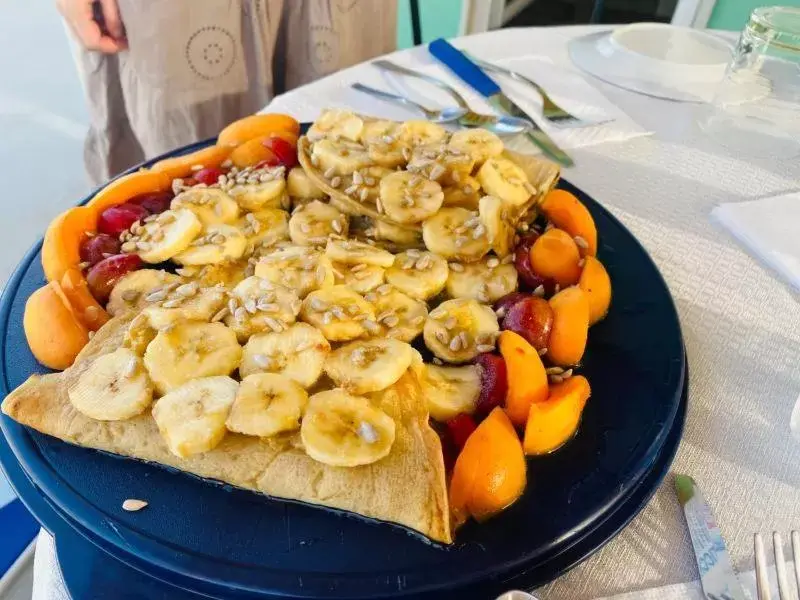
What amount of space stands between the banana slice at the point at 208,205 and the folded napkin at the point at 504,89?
1.59 feet

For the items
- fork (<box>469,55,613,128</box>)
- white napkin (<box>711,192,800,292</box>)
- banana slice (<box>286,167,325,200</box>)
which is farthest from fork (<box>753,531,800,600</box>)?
fork (<box>469,55,613,128</box>)

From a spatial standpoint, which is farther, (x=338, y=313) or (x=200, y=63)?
(x=200, y=63)

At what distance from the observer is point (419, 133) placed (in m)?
1.27

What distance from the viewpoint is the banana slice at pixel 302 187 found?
3.85 ft

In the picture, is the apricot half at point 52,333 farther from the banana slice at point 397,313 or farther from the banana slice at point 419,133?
the banana slice at point 419,133

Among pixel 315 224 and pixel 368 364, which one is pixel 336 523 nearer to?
pixel 368 364

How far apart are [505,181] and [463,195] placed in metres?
0.08

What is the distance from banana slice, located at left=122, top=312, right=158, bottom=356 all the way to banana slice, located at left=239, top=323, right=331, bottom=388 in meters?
0.13

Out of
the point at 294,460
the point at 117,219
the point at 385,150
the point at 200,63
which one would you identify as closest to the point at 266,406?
the point at 294,460

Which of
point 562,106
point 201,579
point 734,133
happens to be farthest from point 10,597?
point 734,133

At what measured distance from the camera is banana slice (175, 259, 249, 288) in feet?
3.30

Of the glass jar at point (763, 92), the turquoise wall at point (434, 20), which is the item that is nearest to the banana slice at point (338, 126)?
the glass jar at point (763, 92)

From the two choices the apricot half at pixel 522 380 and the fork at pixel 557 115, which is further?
the fork at pixel 557 115

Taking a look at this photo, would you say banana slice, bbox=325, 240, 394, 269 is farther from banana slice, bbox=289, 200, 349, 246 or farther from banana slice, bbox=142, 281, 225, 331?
banana slice, bbox=142, 281, 225, 331
